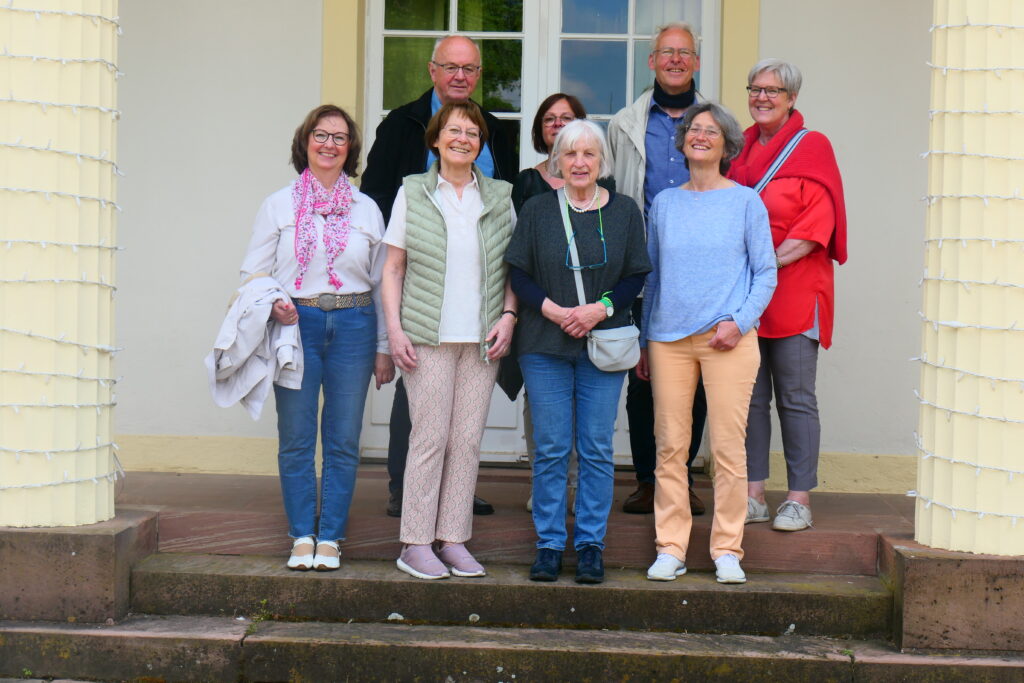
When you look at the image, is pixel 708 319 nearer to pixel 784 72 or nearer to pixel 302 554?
pixel 784 72

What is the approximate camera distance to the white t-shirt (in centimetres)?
416

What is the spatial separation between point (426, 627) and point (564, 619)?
19.4 inches

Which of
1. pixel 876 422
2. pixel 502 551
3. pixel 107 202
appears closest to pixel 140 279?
pixel 107 202

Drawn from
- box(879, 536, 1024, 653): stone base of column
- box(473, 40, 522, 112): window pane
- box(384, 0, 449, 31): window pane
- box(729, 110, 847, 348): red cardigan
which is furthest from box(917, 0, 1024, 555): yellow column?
box(384, 0, 449, 31): window pane

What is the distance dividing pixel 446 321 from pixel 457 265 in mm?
208

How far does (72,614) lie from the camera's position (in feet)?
13.4

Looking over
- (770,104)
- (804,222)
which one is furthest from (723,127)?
(804,222)

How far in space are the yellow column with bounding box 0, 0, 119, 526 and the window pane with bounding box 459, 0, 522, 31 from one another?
2206 millimetres

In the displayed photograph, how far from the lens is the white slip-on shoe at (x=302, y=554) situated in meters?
4.29

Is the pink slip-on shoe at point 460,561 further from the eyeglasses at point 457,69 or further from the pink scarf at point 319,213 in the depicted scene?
the eyeglasses at point 457,69

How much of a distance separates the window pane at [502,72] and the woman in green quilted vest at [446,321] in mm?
1707

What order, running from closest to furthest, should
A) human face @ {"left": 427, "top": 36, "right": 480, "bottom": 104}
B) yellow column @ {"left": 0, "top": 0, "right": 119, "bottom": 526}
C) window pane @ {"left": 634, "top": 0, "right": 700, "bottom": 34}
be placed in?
1. yellow column @ {"left": 0, "top": 0, "right": 119, "bottom": 526}
2. human face @ {"left": 427, "top": 36, "right": 480, "bottom": 104}
3. window pane @ {"left": 634, "top": 0, "right": 700, "bottom": 34}

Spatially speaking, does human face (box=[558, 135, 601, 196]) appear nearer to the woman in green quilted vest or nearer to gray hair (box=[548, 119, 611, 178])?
gray hair (box=[548, 119, 611, 178])

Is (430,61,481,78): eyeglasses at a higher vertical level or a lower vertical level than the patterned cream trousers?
higher
